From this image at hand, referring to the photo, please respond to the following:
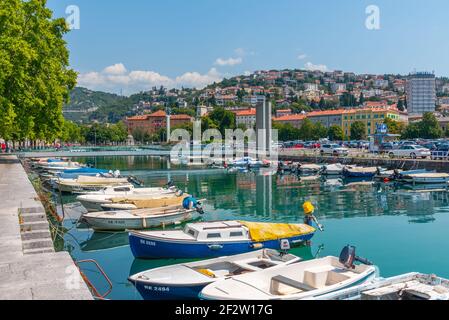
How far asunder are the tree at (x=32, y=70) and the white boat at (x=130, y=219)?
32.8ft

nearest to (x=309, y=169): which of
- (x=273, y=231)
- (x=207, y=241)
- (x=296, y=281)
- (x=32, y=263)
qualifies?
(x=273, y=231)

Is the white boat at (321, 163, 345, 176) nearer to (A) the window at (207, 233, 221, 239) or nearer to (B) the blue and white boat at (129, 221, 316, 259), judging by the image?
(B) the blue and white boat at (129, 221, 316, 259)

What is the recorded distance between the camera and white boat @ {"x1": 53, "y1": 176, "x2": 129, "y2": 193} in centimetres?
3200

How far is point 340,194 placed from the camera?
3409cm

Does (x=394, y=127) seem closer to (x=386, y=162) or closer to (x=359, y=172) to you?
(x=386, y=162)

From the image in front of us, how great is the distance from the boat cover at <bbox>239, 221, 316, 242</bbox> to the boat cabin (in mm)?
289

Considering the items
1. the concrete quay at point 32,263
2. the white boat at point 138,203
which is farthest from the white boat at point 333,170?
the concrete quay at point 32,263

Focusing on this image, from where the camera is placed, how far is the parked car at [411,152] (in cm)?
5066

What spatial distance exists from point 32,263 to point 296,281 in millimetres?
5386

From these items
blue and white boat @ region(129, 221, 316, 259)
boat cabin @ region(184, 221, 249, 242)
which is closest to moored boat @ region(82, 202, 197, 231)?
blue and white boat @ region(129, 221, 316, 259)
